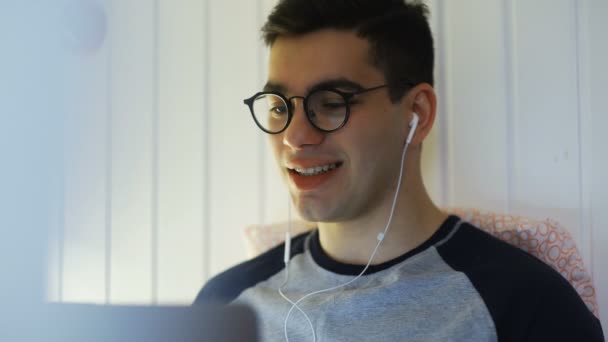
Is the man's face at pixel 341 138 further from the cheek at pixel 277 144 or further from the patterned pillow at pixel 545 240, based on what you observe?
the patterned pillow at pixel 545 240

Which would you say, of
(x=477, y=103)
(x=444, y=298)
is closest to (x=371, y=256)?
(x=444, y=298)

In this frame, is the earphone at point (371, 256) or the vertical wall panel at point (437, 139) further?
the vertical wall panel at point (437, 139)

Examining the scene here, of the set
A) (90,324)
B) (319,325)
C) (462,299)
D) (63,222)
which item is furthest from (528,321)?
(63,222)

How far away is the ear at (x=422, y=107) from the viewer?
4.08ft

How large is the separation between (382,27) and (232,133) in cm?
59

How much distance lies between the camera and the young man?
108 centimetres

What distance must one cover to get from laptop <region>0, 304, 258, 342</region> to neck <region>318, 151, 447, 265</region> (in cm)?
87

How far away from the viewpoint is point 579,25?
1325 millimetres

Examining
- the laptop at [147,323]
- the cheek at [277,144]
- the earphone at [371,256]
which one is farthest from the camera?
the cheek at [277,144]

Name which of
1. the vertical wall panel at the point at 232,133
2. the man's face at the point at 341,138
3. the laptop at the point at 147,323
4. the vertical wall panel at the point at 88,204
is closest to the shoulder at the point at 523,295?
the man's face at the point at 341,138

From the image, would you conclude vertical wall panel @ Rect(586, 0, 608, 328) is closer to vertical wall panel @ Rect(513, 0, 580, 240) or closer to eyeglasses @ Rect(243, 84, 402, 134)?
vertical wall panel @ Rect(513, 0, 580, 240)

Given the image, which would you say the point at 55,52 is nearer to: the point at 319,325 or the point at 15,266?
the point at 15,266

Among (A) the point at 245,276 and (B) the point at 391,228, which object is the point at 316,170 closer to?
(B) the point at 391,228

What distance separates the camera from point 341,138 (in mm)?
1173
